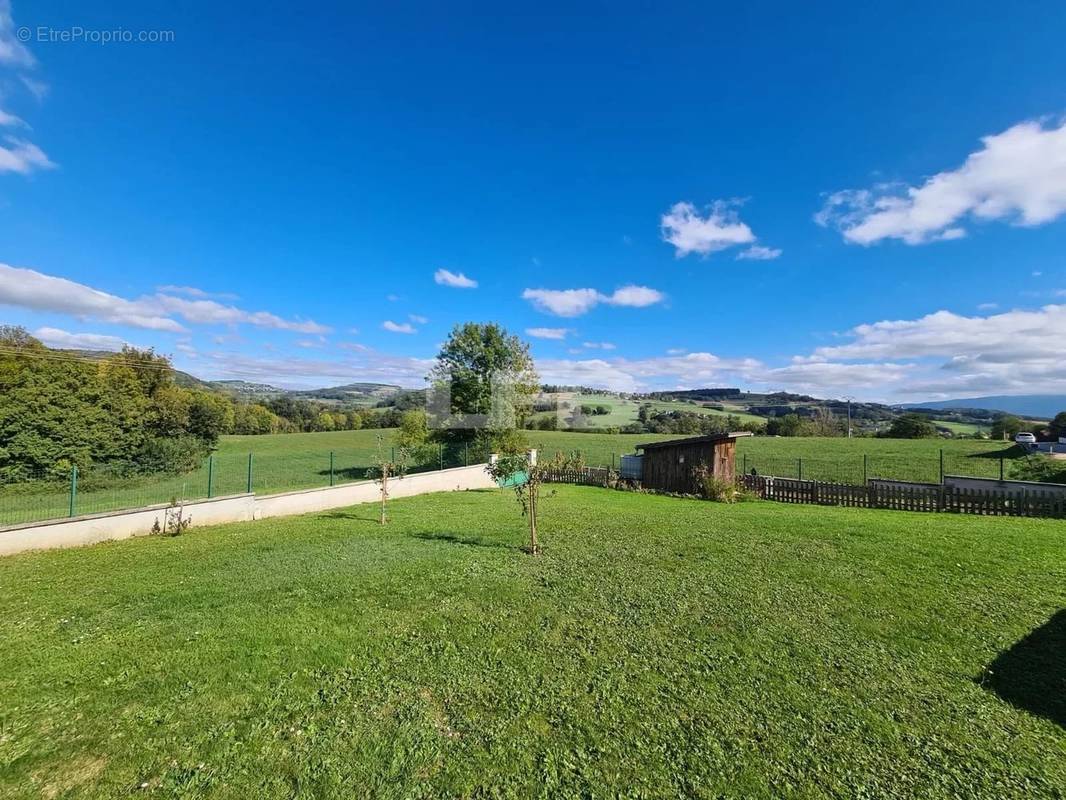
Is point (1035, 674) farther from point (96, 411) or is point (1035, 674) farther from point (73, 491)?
point (96, 411)

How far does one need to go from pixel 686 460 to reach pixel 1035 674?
45.5ft

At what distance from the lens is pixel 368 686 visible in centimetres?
357

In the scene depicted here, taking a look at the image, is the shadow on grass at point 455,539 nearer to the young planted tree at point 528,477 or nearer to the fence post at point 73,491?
the young planted tree at point 528,477

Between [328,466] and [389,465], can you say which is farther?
[328,466]

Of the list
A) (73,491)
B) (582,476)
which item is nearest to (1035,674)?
(73,491)

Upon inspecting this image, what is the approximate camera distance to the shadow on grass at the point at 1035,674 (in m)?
3.21

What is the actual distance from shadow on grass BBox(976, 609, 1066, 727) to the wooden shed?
12.2 meters

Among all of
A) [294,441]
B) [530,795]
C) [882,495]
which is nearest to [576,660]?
[530,795]

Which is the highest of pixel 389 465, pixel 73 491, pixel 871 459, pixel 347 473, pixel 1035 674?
pixel 389 465

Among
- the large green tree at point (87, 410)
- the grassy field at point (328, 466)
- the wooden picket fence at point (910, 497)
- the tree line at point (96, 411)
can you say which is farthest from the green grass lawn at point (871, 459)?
the large green tree at point (87, 410)

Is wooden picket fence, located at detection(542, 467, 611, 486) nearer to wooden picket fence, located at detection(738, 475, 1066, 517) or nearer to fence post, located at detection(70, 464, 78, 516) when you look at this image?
wooden picket fence, located at detection(738, 475, 1066, 517)

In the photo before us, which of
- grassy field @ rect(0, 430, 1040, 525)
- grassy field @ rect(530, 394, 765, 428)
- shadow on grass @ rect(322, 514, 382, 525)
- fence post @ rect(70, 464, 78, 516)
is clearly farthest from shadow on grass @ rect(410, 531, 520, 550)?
grassy field @ rect(530, 394, 765, 428)

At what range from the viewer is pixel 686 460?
17.3 metres

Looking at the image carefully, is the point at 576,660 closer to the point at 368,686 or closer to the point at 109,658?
the point at 368,686
